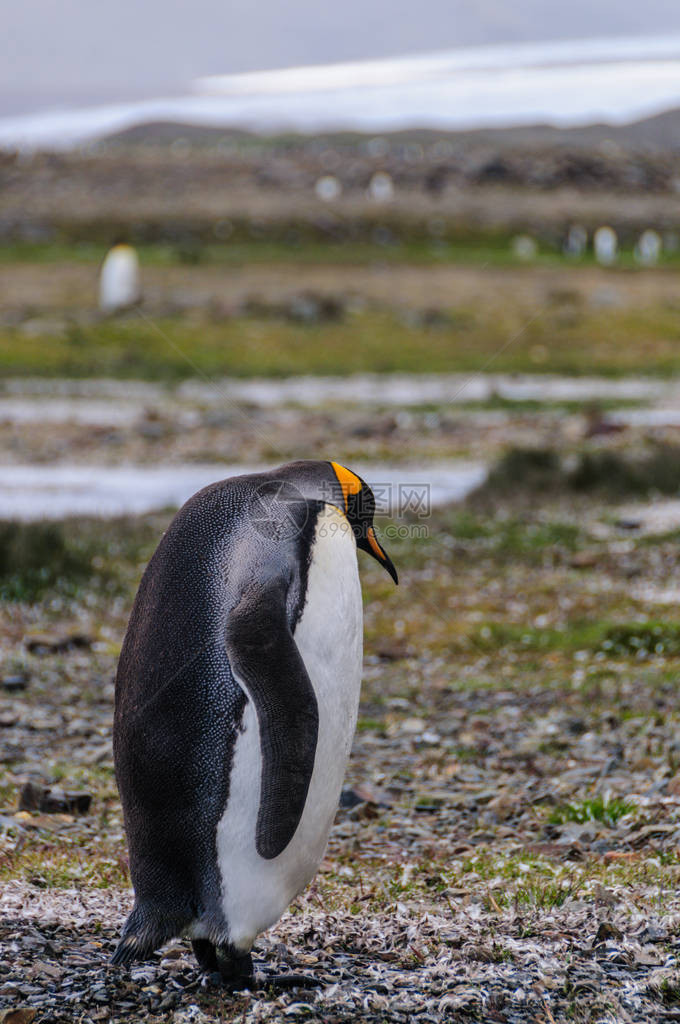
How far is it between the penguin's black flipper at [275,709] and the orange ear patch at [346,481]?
0.58 meters

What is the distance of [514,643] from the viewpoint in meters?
8.42

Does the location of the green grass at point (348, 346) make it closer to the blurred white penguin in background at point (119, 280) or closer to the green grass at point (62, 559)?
the blurred white penguin in background at point (119, 280)

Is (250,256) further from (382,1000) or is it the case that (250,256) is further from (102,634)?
(382,1000)

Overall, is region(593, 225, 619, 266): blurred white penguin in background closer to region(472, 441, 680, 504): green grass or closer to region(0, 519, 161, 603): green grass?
region(472, 441, 680, 504): green grass

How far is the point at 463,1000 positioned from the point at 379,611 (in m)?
5.78

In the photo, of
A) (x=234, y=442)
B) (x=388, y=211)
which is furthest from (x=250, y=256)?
(x=234, y=442)

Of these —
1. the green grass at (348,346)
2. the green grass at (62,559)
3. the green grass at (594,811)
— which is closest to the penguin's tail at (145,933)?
the green grass at (594,811)

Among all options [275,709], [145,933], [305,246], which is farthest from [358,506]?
[305,246]

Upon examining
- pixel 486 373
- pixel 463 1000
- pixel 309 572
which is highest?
pixel 309 572

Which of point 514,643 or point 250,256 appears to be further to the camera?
point 250,256

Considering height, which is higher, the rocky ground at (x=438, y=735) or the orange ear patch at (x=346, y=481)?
the orange ear patch at (x=346, y=481)

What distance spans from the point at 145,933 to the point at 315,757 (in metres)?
0.70

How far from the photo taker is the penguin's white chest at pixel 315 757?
138 inches

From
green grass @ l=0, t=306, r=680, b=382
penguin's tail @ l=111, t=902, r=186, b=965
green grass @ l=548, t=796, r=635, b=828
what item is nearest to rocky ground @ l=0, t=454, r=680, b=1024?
green grass @ l=548, t=796, r=635, b=828
